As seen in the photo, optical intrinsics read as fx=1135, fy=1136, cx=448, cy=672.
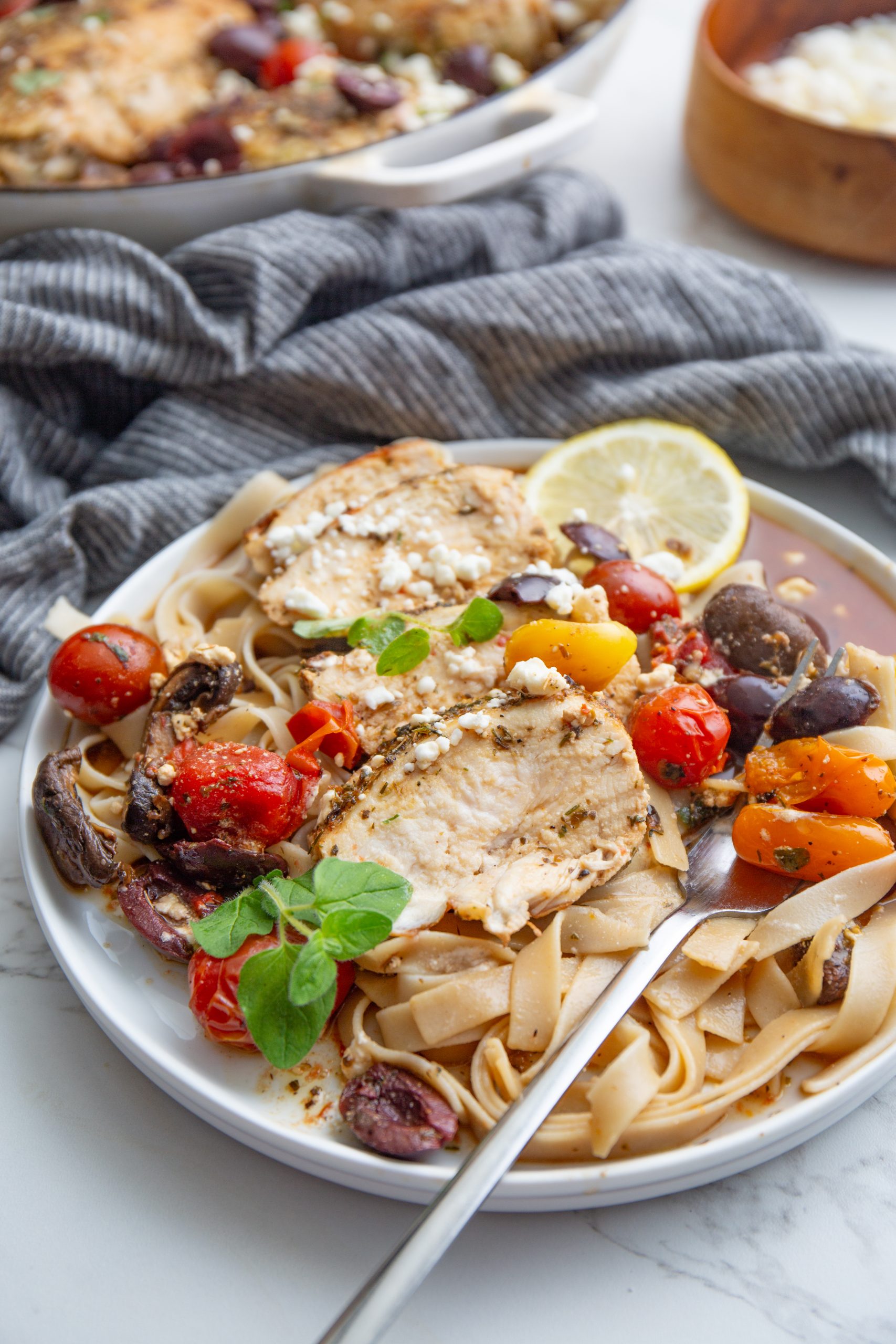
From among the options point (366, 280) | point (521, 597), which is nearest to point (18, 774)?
point (521, 597)

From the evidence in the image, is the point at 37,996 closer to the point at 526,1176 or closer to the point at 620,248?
the point at 526,1176

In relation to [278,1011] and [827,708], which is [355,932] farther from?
[827,708]

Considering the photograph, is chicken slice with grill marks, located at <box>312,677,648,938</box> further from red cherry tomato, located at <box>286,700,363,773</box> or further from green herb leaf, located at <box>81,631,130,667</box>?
green herb leaf, located at <box>81,631,130,667</box>

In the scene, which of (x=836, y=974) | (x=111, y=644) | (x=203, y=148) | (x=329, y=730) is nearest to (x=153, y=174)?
(x=203, y=148)

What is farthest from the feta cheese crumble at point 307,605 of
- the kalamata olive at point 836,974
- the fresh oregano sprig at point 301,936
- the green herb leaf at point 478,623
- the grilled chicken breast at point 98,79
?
the grilled chicken breast at point 98,79

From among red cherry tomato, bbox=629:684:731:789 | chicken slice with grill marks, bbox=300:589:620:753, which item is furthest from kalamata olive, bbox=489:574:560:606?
red cherry tomato, bbox=629:684:731:789

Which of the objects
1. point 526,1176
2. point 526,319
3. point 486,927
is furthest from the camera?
point 526,319
